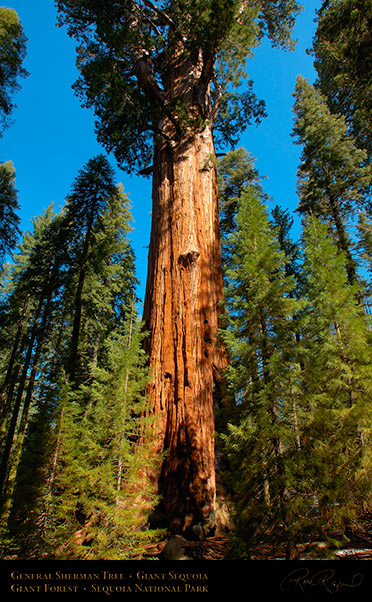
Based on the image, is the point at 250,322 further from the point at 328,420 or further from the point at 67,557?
the point at 67,557

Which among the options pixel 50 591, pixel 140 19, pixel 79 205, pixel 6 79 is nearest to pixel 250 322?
pixel 50 591

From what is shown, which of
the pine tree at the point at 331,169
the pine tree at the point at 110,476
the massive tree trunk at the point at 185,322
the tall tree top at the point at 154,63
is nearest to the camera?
the pine tree at the point at 110,476

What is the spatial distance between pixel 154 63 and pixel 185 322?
8.42 m

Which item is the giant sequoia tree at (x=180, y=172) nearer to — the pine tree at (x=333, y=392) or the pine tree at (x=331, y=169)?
the pine tree at (x=333, y=392)

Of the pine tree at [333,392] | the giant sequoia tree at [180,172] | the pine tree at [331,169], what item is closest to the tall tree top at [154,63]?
the giant sequoia tree at [180,172]

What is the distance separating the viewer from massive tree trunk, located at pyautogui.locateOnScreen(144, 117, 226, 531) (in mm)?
4145

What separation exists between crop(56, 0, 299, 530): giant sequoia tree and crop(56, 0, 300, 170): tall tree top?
0.03m

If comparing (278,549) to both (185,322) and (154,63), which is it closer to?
(185,322)

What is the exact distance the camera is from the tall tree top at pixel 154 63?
21.1 ft

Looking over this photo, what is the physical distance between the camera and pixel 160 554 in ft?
11.3

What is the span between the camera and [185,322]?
505cm

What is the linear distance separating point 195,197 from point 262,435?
4630 millimetres

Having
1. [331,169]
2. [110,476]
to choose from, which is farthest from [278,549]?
[331,169]
